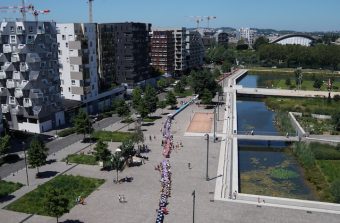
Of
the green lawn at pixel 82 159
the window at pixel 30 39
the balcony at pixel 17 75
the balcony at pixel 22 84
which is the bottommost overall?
the green lawn at pixel 82 159

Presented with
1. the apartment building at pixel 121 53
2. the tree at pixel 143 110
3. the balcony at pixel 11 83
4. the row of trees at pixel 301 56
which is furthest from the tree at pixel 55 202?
the row of trees at pixel 301 56

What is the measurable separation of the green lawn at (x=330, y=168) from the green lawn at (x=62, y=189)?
28.9m

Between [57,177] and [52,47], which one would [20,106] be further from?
[57,177]

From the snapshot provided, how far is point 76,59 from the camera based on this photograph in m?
76.2

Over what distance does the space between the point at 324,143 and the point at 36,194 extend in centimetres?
4365

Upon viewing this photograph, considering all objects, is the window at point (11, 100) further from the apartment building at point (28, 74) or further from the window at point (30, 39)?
the window at point (30, 39)

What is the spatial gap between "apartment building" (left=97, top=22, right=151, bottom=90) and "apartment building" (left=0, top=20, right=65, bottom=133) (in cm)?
2367

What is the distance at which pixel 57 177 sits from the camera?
4503cm

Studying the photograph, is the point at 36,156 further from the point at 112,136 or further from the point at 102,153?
the point at 112,136

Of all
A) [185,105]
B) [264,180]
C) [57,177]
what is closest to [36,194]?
[57,177]

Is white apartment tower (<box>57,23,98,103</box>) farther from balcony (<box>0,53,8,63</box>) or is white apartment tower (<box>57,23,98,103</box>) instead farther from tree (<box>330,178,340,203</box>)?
tree (<box>330,178,340,203</box>)

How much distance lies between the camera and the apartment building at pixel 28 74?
6312cm

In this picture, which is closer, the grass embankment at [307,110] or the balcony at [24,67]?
the balcony at [24,67]

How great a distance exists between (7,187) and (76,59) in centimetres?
3965
